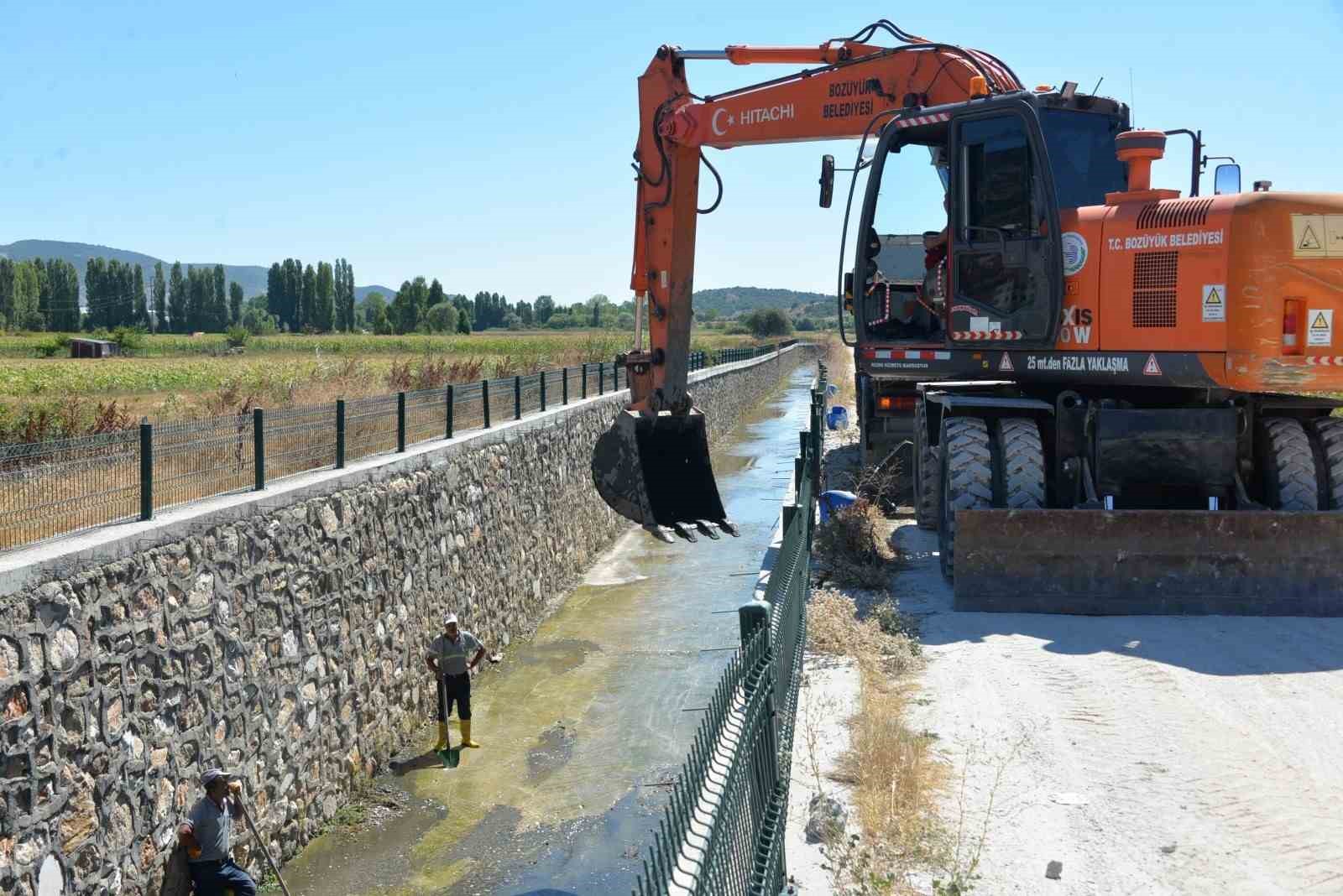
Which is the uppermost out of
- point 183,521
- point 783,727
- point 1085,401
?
point 1085,401

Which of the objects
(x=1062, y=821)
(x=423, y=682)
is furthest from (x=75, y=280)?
(x=1062, y=821)

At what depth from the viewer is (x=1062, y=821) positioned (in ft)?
20.8

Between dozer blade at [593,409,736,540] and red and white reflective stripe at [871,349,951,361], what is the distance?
Answer: 2.11 meters

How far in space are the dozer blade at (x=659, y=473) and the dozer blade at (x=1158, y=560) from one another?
2.52 meters

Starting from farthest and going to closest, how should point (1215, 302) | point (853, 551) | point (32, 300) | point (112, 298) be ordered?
1. point (112, 298)
2. point (32, 300)
3. point (853, 551)
4. point (1215, 302)

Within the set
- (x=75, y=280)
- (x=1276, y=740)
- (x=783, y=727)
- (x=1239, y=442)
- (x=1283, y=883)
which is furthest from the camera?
(x=75, y=280)

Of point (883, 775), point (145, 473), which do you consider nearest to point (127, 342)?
point (145, 473)

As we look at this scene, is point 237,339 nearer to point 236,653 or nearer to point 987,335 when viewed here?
point 987,335

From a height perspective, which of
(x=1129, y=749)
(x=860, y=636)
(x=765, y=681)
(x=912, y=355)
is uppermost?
(x=912, y=355)

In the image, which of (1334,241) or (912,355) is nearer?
(1334,241)

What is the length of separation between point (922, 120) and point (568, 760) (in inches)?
274

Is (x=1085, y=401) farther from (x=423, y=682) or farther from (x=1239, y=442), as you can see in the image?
(x=423, y=682)

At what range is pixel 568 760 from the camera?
11375 millimetres

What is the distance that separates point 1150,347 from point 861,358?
3.12 m
